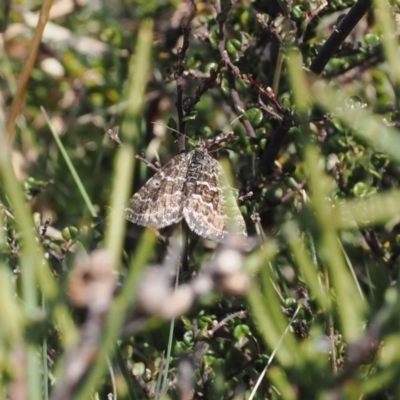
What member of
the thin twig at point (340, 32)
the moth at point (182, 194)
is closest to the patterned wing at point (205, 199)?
the moth at point (182, 194)

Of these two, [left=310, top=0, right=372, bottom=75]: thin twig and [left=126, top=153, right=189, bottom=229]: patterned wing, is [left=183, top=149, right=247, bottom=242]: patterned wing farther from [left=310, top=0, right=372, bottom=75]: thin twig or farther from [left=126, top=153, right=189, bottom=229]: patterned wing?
[left=310, top=0, right=372, bottom=75]: thin twig

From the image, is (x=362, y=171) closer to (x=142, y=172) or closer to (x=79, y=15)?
(x=142, y=172)

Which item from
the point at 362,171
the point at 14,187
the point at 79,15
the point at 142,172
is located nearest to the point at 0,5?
the point at 79,15

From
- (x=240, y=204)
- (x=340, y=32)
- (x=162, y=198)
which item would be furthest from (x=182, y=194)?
(x=340, y=32)

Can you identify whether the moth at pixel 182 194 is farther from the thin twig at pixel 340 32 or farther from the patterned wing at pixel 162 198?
the thin twig at pixel 340 32

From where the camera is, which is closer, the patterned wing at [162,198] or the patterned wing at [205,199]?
the patterned wing at [205,199]

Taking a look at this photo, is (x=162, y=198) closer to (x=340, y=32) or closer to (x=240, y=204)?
(x=240, y=204)

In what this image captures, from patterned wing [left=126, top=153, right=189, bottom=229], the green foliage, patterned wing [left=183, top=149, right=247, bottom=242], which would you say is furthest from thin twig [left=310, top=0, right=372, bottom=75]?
patterned wing [left=126, top=153, right=189, bottom=229]

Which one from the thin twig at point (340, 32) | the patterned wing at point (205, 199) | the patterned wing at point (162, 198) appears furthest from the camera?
the patterned wing at point (162, 198)
